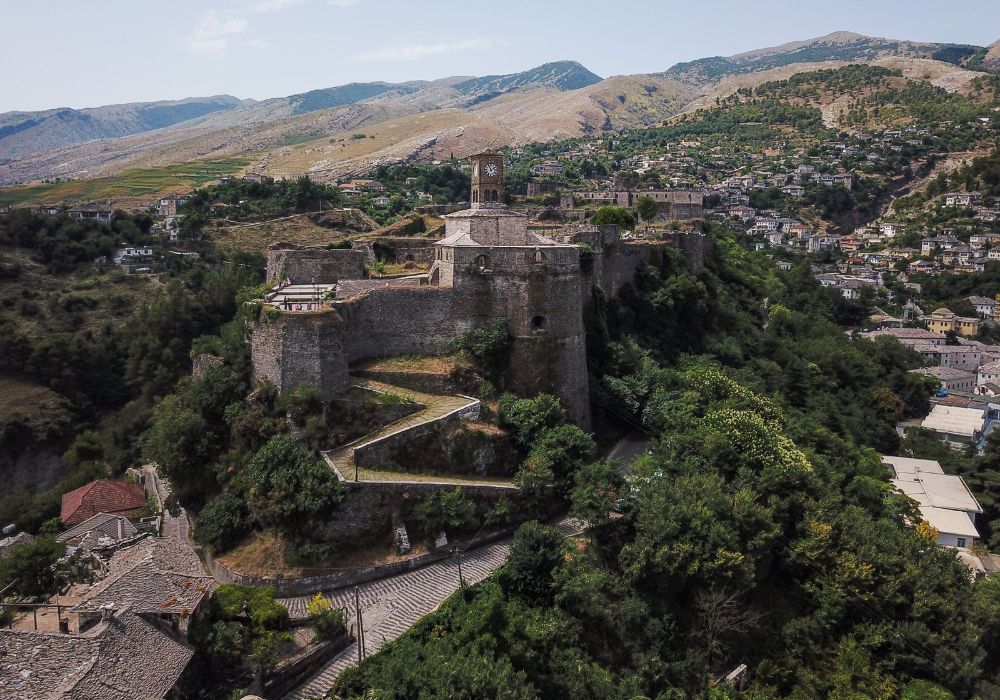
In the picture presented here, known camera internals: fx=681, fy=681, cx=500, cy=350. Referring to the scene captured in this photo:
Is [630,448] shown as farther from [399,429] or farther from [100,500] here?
[100,500]

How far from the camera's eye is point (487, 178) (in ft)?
106

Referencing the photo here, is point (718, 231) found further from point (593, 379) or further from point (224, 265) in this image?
point (224, 265)

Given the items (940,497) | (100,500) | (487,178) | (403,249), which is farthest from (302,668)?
(940,497)

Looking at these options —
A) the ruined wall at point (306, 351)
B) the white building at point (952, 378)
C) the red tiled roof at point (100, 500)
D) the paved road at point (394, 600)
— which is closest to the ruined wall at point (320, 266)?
the ruined wall at point (306, 351)

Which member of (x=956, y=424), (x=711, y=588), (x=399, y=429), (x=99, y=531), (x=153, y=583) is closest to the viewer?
(x=153, y=583)

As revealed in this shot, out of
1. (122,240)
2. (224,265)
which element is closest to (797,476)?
(224,265)

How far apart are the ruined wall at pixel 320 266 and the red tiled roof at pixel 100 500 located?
400 inches

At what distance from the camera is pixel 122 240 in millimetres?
58219

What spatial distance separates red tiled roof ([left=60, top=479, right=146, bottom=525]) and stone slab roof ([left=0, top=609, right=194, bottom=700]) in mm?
14987

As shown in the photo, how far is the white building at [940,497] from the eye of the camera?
28984 millimetres

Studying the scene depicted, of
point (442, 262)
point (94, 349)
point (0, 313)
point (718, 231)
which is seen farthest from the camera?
point (718, 231)

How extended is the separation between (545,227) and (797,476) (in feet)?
77.5

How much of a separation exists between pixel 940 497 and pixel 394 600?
2713 centimetres

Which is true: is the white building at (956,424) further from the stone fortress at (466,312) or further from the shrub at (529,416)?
the shrub at (529,416)
